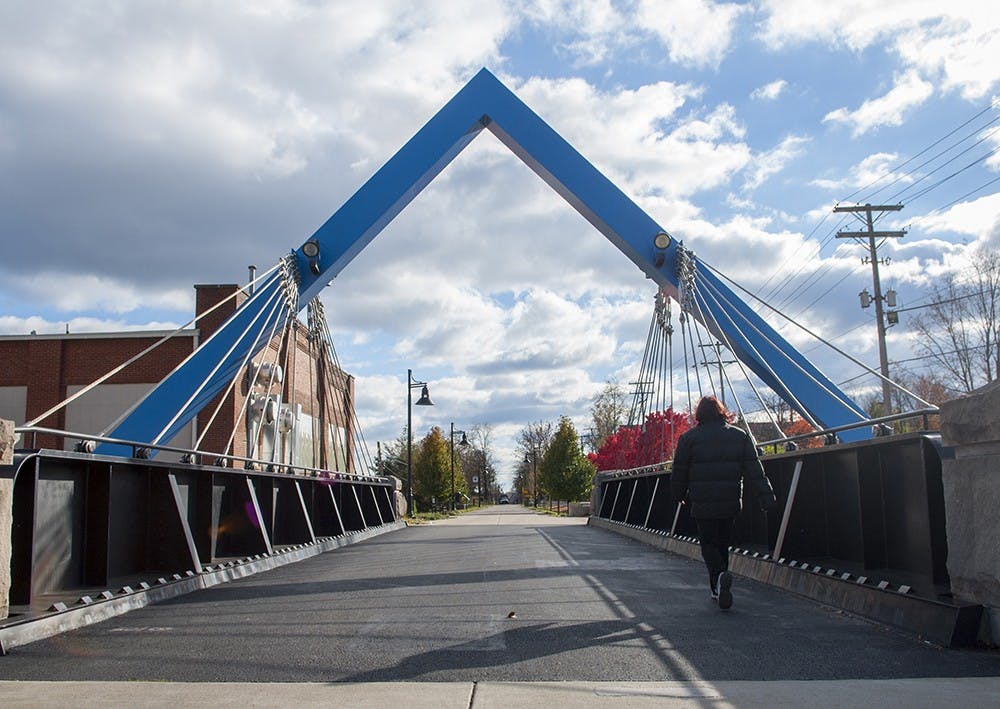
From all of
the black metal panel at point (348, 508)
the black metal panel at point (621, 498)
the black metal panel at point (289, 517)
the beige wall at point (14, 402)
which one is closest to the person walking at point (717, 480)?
the black metal panel at point (289, 517)

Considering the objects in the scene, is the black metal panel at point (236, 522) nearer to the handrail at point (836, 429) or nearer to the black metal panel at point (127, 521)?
the black metal panel at point (127, 521)

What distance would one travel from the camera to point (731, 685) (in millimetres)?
4895

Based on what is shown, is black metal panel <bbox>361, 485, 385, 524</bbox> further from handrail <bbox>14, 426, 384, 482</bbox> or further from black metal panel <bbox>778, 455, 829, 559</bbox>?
black metal panel <bbox>778, 455, 829, 559</bbox>

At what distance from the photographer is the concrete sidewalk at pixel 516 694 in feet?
14.7

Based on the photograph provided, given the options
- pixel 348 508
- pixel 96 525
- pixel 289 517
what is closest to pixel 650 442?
pixel 348 508

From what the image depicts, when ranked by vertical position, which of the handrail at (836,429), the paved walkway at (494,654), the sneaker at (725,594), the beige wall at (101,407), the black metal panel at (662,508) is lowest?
the paved walkway at (494,654)

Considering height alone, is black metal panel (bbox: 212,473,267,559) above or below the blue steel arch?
below

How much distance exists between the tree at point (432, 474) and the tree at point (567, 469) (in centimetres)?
773

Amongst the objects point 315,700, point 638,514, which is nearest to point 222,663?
point 315,700

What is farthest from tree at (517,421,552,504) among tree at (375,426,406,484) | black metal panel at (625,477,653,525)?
black metal panel at (625,477,653,525)

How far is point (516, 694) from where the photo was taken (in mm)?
4703

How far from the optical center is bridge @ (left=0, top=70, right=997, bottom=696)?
6.00 metres

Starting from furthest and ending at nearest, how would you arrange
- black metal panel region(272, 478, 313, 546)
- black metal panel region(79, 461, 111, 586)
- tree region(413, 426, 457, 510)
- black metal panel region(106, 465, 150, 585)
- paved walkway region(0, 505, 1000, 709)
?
1. tree region(413, 426, 457, 510)
2. black metal panel region(272, 478, 313, 546)
3. black metal panel region(106, 465, 150, 585)
4. black metal panel region(79, 461, 111, 586)
5. paved walkway region(0, 505, 1000, 709)

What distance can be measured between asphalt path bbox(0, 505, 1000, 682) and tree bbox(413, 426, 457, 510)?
57.5 metres
